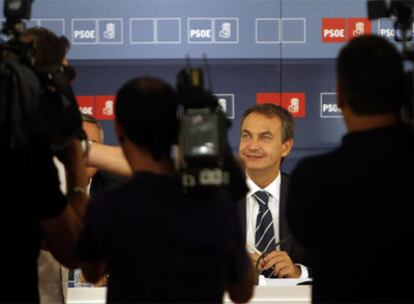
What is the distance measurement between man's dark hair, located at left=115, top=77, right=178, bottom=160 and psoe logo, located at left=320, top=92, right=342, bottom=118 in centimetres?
295

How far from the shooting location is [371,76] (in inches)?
77.8

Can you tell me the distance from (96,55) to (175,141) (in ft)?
9.67

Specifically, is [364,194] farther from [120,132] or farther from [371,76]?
[120,132]

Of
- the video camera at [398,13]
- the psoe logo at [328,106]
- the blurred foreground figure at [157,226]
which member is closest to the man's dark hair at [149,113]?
the blurred foreground figure at [157,226]

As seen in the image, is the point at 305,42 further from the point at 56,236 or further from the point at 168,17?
the point at 56,236

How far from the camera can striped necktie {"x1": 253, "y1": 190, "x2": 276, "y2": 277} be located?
144 inches

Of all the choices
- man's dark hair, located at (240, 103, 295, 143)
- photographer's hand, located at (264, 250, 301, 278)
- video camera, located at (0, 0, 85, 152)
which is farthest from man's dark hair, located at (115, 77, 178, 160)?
man's dark hair, located at (240, 103, 295, 143)

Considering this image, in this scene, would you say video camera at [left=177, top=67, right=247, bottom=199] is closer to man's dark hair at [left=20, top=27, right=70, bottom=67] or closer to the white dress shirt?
man's dark hair at [left=20, top=27, right=70, bottom=67]

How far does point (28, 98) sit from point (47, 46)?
1.09 feet

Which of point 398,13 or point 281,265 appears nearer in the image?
point 398,13

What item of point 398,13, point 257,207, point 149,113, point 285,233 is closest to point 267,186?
point 257,207

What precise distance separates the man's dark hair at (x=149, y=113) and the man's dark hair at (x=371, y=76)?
365 mm

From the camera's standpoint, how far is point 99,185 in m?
4.51

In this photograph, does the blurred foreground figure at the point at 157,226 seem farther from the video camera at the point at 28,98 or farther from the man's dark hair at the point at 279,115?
the man's dark hair at the point at 279,115
